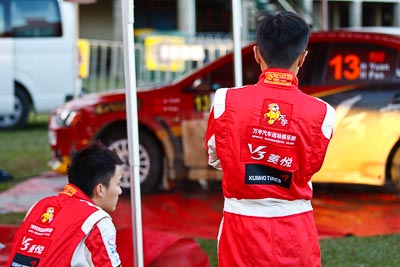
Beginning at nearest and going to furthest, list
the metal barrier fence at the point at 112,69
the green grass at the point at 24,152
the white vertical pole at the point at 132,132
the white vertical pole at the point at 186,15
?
the white vertical pole at the point at 132,132, the green grass at the point at 24,152, the metal barrier fence at the point at 112,69, the white vertical pole at the point at 186,15

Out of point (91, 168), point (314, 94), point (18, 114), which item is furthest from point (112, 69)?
point (91, 168)

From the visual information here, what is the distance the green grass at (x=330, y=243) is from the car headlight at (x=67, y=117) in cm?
104

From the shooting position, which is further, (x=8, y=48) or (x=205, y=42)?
(x=205, y=42)

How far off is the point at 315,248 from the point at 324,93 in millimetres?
4727

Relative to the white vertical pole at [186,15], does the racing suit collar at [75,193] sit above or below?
below

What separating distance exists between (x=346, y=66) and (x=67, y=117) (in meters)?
2.95

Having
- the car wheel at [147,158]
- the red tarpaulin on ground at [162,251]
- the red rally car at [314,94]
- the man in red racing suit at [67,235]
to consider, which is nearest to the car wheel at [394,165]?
the red rally car at [314,94]

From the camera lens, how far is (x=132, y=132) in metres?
4.23

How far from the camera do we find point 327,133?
2.80m

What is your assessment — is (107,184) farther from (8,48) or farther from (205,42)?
(205,42)

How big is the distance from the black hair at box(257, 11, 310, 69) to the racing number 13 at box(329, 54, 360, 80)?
4.80m

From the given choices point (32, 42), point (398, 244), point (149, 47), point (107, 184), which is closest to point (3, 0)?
point (32, 42)

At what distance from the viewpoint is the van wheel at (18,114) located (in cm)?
1390

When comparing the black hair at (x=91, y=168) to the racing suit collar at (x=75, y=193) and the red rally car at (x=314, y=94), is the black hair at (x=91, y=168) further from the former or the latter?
the red rally car at (x=314, y=94)
